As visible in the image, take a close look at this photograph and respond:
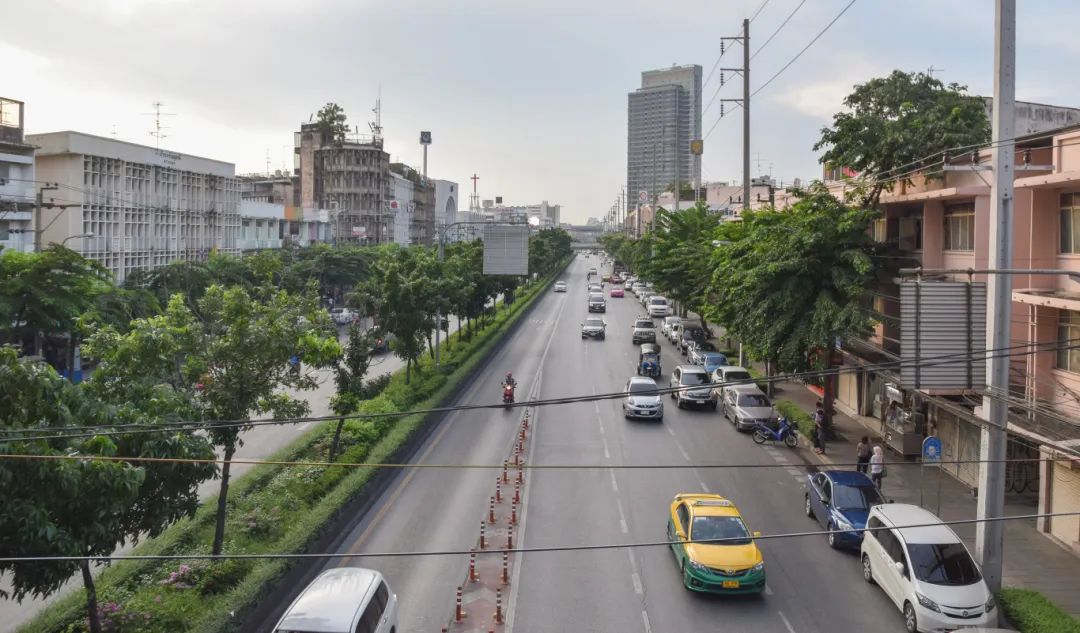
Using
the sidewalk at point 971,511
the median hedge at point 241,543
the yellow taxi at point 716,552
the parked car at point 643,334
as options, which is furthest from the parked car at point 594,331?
the yellow taxi at point 716,552

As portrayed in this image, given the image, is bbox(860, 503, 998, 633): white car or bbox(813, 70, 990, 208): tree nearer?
bbox(860, 503, 998, 633): white car

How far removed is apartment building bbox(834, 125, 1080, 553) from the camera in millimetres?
17047

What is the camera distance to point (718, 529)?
1562 centimetres

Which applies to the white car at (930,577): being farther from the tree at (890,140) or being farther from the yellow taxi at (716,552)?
the tree at (890,140)

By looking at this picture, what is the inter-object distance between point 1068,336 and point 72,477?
60.6ft

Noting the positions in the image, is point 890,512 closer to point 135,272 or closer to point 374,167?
point 135,272

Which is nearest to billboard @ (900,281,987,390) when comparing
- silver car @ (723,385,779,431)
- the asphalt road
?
the asphalt road

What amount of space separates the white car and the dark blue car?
6.11ft

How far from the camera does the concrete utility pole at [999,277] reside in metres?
13.6

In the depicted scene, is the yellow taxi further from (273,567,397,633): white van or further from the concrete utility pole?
(273,567,397,633): white van

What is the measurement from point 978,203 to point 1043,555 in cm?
879

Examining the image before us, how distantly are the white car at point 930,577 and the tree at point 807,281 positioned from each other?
26.8ft

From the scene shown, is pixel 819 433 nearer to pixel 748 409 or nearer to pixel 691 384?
pixel 748 409

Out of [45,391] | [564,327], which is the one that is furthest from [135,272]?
[45,391]
